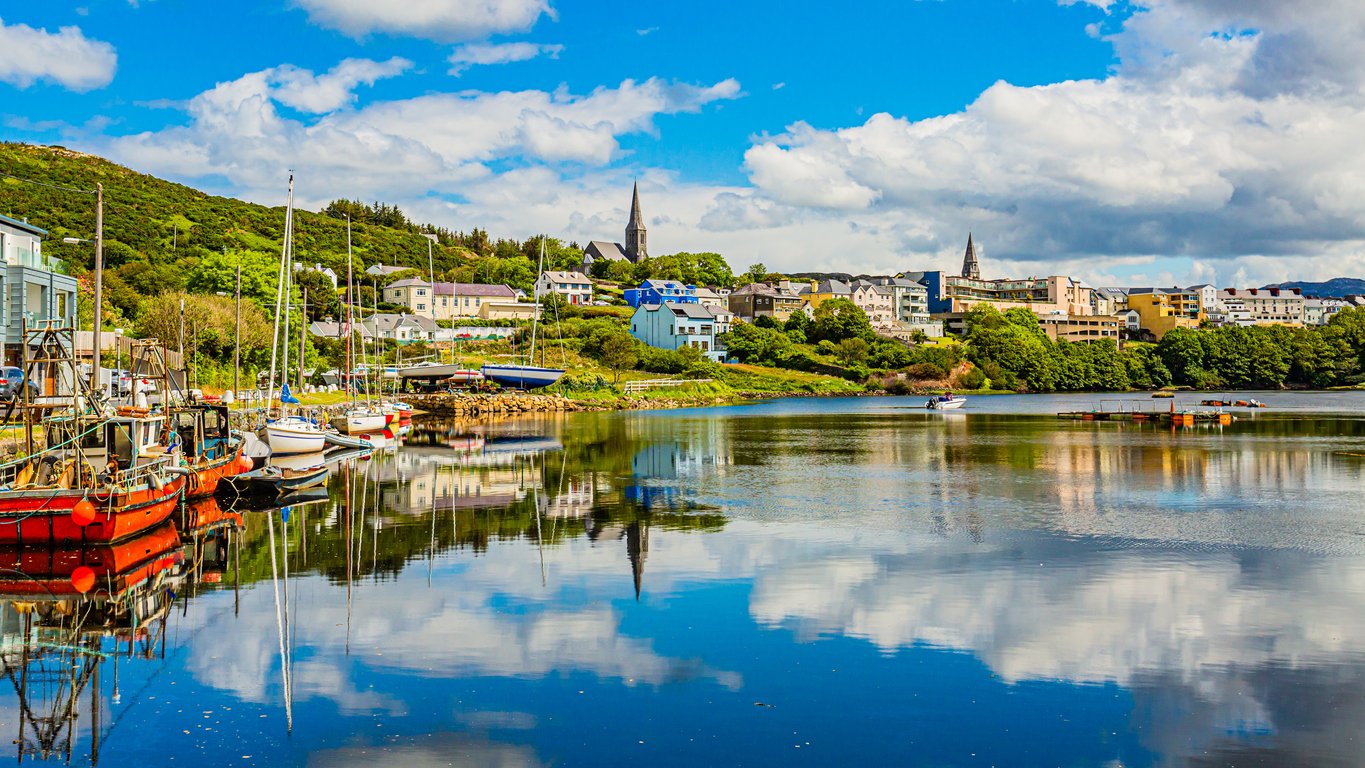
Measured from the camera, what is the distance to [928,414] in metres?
85.8

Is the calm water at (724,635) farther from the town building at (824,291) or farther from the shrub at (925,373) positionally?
the town building at (824,291)

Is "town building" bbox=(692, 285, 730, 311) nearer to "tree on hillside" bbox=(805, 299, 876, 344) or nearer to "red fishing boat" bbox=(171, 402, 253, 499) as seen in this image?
"tree on hillside" bbox=(805, 299, 876, 344)

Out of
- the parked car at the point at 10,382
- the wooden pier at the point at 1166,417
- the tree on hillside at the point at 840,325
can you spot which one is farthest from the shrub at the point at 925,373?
the parked car at the point at 10,382

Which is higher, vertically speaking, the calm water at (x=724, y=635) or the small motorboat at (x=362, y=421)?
the small motorboat at (x=362, y=421)

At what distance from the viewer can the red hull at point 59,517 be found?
20.9 m

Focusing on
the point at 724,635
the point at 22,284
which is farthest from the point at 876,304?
the point at 724,635

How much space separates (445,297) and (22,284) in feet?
296

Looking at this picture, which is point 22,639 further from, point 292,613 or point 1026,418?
point 1026,418

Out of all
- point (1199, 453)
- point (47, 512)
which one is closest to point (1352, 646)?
point (47, 512)

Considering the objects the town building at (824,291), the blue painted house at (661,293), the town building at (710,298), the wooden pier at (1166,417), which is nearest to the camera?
the wooden pier at (1166,417)

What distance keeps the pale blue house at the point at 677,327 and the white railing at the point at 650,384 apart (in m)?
15.8

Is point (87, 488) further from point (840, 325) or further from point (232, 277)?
point (840, 325)

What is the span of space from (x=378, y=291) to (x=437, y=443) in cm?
8496

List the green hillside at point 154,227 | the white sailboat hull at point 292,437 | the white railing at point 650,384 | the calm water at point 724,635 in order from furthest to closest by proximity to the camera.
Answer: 1. the white railing at point 650,384
2. the green hillside at point 154,227
3. the white sailboat hull at point 292,437
4. the calm water at point 724,635
